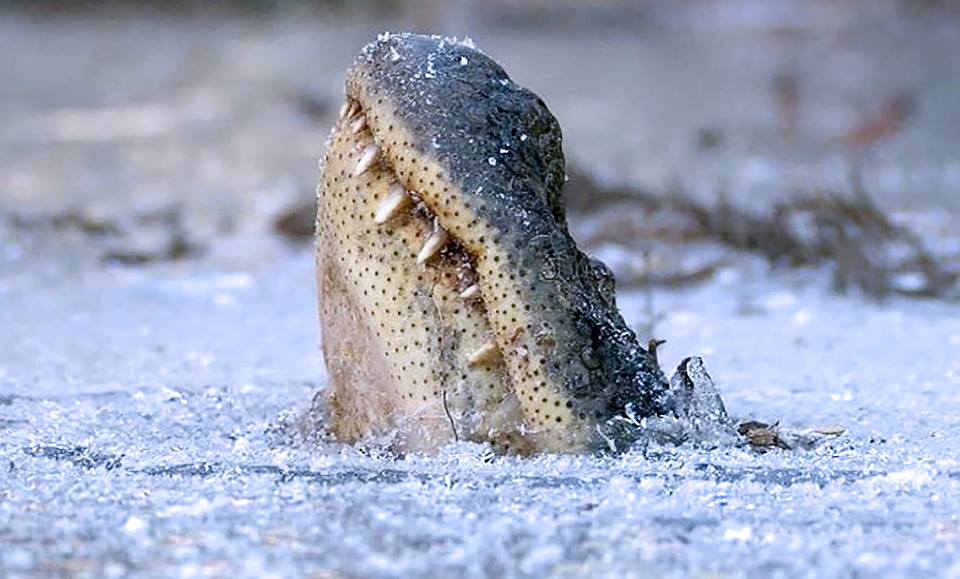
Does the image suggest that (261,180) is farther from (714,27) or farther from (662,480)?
(714,27)

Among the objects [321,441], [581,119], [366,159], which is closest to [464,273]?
[366,159]

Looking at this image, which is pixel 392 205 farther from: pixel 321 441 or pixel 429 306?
pixel 321 441

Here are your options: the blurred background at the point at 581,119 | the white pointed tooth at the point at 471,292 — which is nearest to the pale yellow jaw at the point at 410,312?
the white pointed tooth at the point at 471,292

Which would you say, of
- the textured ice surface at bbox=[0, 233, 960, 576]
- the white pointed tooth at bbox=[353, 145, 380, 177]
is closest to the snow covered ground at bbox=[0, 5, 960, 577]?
the textured ice surface at bbox=[0, 233, 960, 576]

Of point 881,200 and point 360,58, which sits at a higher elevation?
point 881,200

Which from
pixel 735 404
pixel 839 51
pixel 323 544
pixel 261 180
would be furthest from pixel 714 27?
pixel 323 544

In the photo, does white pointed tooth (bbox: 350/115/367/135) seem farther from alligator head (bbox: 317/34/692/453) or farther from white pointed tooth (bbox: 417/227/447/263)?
white pointed tooth (bbox: 417/227/447/263)
